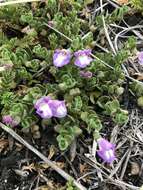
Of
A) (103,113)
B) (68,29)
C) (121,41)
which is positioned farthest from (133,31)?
(103,113)

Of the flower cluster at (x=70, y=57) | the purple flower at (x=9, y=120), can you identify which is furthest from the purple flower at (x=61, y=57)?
the purple flower at (x=9, y=120)

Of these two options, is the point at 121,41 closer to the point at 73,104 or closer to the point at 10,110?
the point at 73,104

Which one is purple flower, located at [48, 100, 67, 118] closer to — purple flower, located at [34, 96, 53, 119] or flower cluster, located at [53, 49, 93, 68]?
purple flower, located at [34, 96, 53, 119]

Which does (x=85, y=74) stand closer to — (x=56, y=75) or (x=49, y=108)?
(x=56, y=75)

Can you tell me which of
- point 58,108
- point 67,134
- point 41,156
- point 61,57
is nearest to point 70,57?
point 61,57

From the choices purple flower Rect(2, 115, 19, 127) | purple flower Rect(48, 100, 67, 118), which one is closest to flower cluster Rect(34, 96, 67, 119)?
purple flower Rect(48, 100, 67, 118)

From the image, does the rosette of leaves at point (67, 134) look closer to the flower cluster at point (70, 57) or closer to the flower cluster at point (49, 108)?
the flower cluster at point (49, 108)
